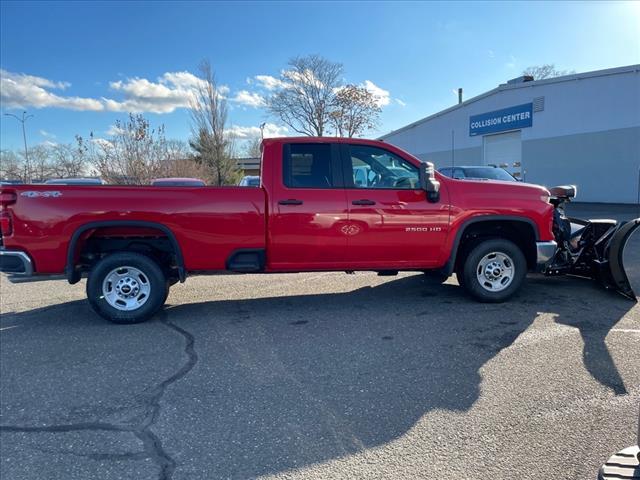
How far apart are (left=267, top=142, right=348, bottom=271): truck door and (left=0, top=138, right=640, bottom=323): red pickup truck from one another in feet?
Answer: 0.04

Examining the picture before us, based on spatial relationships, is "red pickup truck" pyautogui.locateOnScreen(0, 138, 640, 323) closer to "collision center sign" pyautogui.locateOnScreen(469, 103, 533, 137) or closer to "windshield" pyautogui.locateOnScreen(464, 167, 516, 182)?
"windshield" pyautogui.locateOnScreen(464, 167, 516, 182)

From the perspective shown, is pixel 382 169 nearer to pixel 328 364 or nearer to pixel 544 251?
pixel 544 251

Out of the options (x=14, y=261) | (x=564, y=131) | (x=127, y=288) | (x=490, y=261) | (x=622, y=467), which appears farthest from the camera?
(x=564, y=131)

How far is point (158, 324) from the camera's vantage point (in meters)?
5.07

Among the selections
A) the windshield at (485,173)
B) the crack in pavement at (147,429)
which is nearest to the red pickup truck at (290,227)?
the crack in pavement at (147,429)

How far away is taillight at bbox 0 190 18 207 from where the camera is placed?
4.62 metres

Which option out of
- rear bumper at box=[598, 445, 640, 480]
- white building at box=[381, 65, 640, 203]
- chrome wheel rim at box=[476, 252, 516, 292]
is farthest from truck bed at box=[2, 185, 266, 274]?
white building at box=[381, 65, 640, 203]

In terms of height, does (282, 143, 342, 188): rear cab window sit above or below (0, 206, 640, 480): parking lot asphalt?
above

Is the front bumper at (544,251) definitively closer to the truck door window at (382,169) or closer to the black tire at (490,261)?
the black tire at (490,261)

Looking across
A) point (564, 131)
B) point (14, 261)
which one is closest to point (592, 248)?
point (14, 261)

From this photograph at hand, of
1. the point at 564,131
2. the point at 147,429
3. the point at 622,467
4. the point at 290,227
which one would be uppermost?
the point at 564,131

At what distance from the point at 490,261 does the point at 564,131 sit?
19398mm

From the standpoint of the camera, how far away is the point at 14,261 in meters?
4.74

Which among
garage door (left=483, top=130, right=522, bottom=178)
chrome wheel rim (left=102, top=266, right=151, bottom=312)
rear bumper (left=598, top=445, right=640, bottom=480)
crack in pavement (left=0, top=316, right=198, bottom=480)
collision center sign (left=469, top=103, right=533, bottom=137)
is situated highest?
collision center sign (left=469, top=103, right=533, bottom=137)
